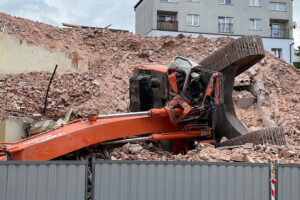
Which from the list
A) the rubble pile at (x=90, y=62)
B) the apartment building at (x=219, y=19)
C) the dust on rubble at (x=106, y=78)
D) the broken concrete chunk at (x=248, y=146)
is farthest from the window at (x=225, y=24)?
the broken concrete chunk at (x=248, y=146)

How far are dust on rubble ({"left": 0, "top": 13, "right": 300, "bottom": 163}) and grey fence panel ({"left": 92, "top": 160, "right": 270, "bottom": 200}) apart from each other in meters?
4.79

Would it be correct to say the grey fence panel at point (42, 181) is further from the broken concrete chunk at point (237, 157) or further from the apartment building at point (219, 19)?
the apartment building at point (219, 19)

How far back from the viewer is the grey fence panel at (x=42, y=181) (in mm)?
5477

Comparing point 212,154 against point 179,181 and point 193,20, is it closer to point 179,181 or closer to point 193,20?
point 179,181

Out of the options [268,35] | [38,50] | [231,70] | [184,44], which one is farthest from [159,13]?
[231,70]

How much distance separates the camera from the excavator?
21.7 feet

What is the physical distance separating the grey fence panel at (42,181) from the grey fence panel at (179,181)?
251 mm

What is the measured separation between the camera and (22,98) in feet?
44.3

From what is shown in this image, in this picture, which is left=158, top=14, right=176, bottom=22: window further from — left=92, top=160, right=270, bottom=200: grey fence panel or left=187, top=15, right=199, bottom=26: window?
left=92, top=160, right=270, bottom=200: grey fence panel

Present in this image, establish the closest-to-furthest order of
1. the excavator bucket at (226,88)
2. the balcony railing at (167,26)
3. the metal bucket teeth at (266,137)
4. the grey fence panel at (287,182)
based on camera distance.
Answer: the grey fence panel at (287,182) < the metal bucket teeth at (266,137) < the excavator bucket at (226,88) < the balcony railing at (167,26)

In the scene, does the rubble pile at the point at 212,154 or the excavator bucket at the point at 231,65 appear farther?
the excavator bucket at the point at 231,65

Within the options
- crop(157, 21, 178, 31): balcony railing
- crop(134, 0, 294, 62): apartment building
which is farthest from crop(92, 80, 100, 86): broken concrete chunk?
crop(157, 21, 178, 31): balcony railing

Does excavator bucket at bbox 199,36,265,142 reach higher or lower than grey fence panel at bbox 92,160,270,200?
higher

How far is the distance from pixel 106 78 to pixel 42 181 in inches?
398
